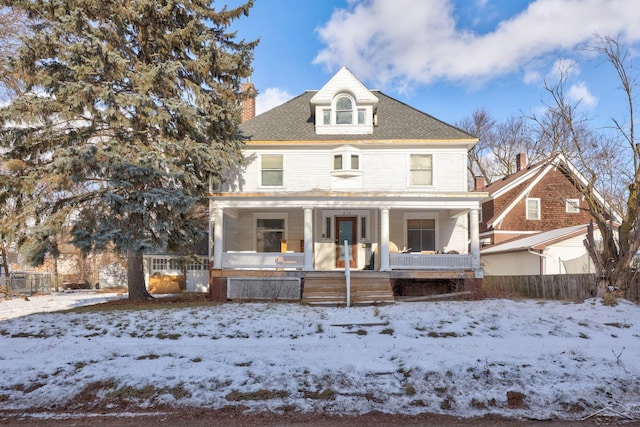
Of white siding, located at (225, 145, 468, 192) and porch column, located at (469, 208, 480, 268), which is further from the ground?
white siding, located at (225, 145, 468, 192)

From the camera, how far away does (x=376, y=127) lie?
16984 millimetres

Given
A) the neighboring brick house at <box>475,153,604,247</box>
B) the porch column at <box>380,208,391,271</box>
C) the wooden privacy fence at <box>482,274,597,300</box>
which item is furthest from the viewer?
the neighboring brick house at <box>475,153,604,247</box>

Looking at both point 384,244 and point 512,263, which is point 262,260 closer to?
point 384,244

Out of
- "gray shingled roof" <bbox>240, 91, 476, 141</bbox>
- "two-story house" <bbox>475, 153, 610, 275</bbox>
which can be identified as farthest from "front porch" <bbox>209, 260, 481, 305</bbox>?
"two-story house" <bbox>475, 153, 610, 275</bbox>

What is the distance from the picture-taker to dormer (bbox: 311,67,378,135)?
54.4ft

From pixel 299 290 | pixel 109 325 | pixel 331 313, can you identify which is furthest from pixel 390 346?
pixel 299 290

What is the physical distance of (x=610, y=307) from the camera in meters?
9.49

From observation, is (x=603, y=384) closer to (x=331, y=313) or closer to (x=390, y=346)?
(x=390, y=346)

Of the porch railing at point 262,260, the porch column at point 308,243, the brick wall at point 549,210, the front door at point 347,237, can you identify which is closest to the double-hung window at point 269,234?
the front door at point 347,237

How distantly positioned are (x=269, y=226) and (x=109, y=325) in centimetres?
917

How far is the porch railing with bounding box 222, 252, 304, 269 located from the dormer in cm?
517

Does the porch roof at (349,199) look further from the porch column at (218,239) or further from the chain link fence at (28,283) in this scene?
the chain link fence at (28,283)

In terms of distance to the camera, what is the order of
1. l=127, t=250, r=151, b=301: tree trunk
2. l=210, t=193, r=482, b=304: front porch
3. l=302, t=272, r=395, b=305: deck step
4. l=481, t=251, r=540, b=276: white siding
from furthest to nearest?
l=481, t=251, r=540, b=276: white siding → l=210, t=193, r=482, b=304: front porch → l=127, t=250, r=151, b=301: tree trunk → l=302, t=272, r=395, b=305: deck step

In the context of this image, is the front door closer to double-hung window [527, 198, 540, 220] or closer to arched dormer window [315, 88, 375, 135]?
arched dormer window [315, 88, 375, 135]
